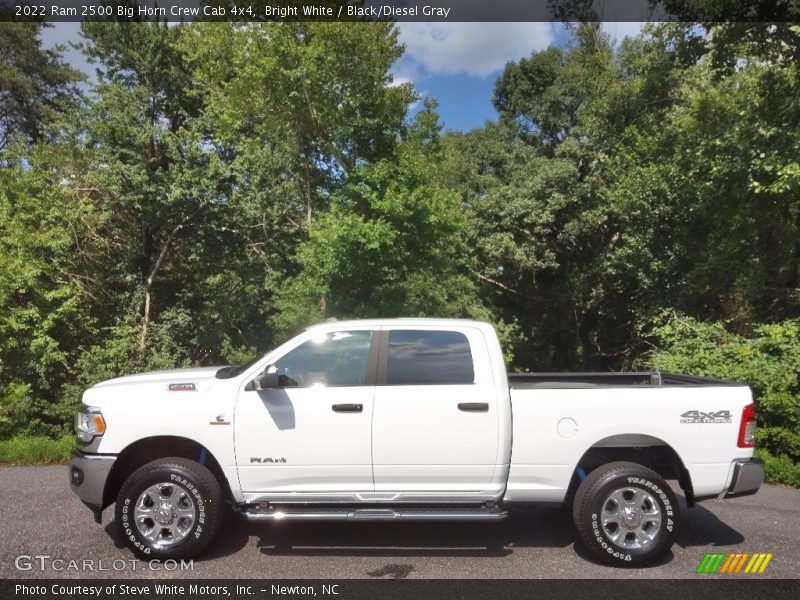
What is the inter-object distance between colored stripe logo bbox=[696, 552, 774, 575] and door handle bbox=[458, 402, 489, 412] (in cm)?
199

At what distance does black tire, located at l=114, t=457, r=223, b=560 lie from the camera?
4.55 metres

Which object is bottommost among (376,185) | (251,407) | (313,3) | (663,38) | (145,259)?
(251,407)

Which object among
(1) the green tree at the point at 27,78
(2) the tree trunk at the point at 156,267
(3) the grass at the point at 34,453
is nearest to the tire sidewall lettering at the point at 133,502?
(3) the grass at the point at 34,453

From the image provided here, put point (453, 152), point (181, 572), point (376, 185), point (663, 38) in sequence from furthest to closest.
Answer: point (453, 152) → point (376, 185) → point (663, 38) → point (181, 572)

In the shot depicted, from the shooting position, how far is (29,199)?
1398cm

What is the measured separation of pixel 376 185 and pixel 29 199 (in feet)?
27.4

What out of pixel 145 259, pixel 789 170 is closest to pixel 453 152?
pixel 145 259

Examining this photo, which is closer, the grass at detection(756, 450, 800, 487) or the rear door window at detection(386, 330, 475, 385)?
the rear door window at detection(386, 330, 475, 385)

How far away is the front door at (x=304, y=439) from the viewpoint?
15.2 feet

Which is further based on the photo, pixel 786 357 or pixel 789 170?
pixel 789 170

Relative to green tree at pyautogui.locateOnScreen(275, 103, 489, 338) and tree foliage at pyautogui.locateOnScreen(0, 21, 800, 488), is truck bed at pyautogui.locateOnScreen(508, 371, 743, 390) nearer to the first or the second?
tree foliage at pyautogui.locateOnScreen(0, 21, 800, 488)

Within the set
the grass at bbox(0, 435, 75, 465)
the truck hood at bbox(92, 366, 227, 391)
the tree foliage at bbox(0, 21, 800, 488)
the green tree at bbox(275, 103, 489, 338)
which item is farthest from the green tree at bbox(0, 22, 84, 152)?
the truck hood at bbox(92, 366, 227, 391)

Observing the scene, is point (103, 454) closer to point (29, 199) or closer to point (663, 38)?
point (29, 199)
